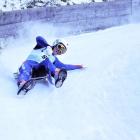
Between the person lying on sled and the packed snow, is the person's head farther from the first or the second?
the packed snow

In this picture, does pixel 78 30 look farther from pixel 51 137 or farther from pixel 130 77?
pixel 51 137

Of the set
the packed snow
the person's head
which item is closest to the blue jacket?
the person's head

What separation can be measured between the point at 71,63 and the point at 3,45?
1.57 meters

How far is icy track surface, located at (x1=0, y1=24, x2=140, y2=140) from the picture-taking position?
596 centimetres

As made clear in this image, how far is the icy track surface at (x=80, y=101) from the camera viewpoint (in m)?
5.96

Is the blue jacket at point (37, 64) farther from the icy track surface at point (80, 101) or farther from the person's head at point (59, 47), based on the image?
the icy track surface at point (80, 101)

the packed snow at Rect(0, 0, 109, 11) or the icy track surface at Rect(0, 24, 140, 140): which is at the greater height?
the packed snow at Rect(0, 0, 109, 11)

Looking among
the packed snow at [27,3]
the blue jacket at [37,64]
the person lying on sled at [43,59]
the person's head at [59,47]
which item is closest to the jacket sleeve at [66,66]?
the blue jacket at [37,64]

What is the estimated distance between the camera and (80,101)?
6859 mm

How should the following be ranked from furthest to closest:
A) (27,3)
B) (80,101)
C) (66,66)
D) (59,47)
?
(27,3) → (66,66) → (59,47) → (80,101)

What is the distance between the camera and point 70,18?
10.0 metres

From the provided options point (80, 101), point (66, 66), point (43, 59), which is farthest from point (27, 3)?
point (80, 101)

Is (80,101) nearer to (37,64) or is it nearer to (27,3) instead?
(37,64)

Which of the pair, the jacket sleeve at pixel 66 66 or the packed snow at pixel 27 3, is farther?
the packed snow at pixel 27 3
